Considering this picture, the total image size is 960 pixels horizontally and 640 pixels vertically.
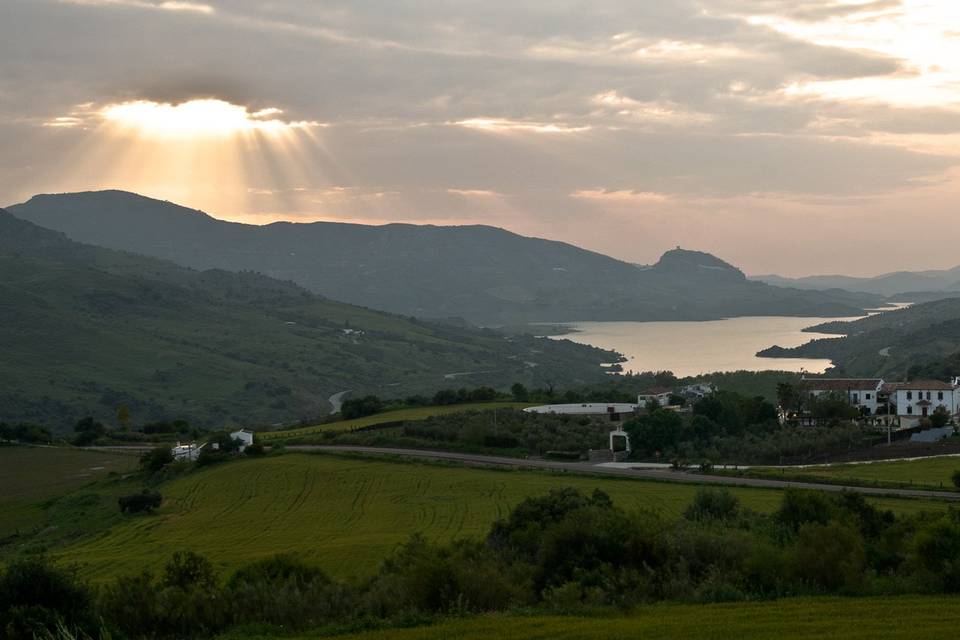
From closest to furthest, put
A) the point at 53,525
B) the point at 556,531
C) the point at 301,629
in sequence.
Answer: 1. the point at 301,629
2. the point at 556,531
3. the point at 53,525

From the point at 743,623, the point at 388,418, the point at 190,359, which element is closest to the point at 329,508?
the point at 743,623

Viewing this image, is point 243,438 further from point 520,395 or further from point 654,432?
point 520,395

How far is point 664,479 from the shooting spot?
144 ft

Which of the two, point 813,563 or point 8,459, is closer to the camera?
point 813,563

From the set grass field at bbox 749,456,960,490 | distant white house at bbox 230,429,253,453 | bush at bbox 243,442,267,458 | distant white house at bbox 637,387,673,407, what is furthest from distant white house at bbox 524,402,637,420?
grass field at bbox 749,456,960,490

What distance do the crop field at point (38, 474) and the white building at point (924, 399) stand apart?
48185 mm

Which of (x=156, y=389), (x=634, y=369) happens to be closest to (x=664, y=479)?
(x=156, y=389)

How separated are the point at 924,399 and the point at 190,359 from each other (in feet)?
344

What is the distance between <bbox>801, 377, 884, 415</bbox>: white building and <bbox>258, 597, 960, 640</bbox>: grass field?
53248mm

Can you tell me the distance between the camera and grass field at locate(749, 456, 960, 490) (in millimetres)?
39812

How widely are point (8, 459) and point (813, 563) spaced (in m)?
59.4

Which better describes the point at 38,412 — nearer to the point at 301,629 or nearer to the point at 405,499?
the point at 405,499

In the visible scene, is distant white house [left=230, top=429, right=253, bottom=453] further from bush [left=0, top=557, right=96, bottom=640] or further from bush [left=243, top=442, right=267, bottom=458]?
bush [left=0, top=557, right=96, bottom=640]

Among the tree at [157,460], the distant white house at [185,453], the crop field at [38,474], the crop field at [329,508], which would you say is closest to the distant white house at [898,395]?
the crop field at [329,508]
